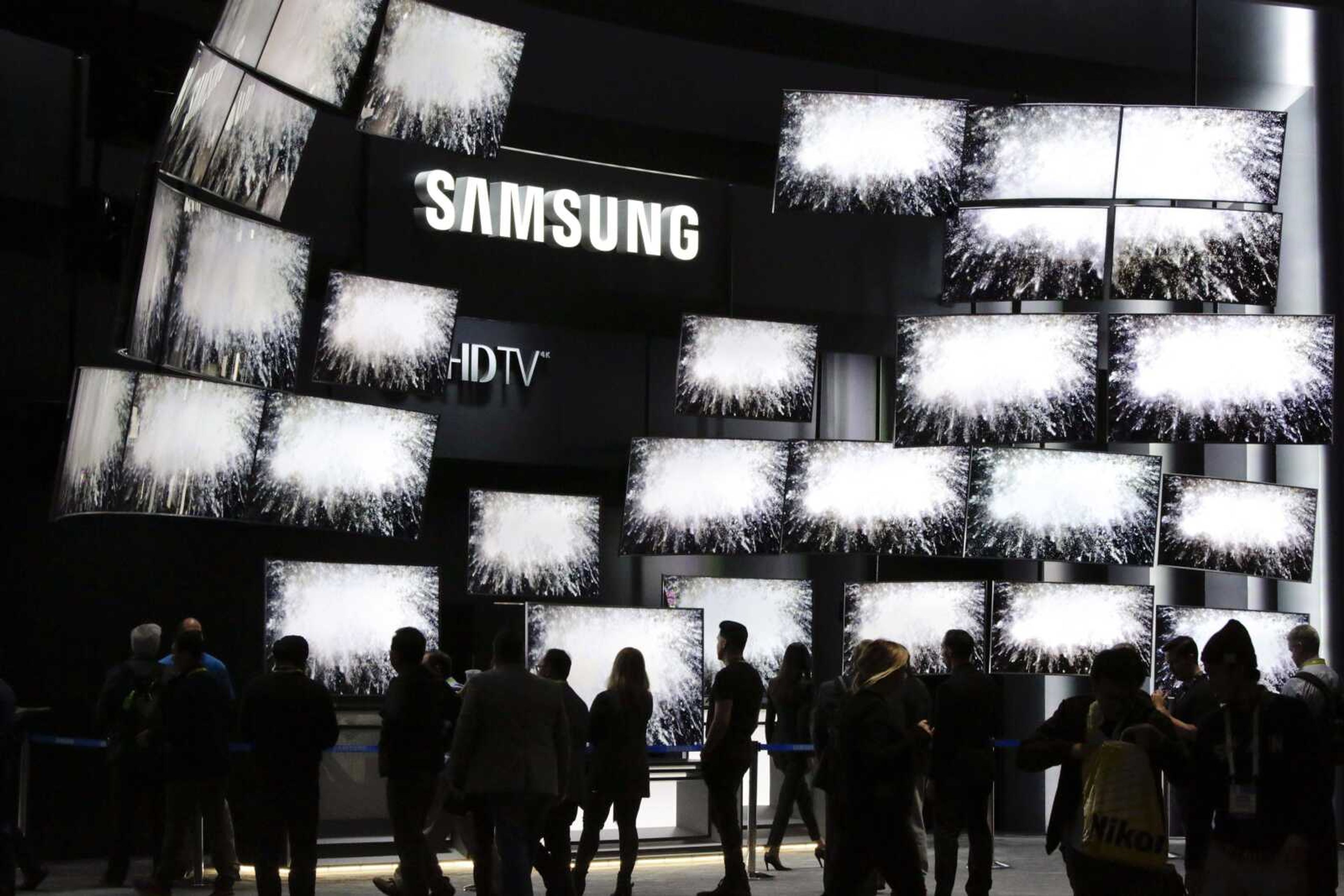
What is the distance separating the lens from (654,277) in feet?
41.1

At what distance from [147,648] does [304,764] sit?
86.3 inches

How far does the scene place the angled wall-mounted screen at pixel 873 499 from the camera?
448 inches

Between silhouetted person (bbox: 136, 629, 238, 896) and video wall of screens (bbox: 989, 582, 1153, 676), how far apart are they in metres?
5.21

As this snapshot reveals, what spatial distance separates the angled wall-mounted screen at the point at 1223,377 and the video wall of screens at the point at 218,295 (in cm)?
518

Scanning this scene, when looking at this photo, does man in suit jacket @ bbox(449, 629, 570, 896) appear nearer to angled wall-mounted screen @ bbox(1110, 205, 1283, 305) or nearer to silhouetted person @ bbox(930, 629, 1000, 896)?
silhouetted person @ bbox(930, 629, 1000, 896)

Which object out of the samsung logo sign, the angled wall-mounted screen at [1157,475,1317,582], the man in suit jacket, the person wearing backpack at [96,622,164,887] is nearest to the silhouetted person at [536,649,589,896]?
the man in suit jacket

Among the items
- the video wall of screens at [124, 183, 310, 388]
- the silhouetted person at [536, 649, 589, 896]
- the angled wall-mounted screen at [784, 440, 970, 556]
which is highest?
the video wall of screens at [124, 183, 310, 388]

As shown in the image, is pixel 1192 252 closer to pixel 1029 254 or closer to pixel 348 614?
pixel 1029 254

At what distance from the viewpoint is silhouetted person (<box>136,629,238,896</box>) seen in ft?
26.0

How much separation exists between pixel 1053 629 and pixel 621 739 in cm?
410

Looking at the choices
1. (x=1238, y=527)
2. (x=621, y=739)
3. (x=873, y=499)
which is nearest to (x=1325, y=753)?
(x=621, y=739)

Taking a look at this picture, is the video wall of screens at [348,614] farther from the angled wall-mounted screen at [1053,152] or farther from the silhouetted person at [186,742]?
the angled wall-mounted screen at [1053,152]

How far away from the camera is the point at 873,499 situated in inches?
449

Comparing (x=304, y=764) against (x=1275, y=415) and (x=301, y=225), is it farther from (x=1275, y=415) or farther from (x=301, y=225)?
(x=1275, y=415)
